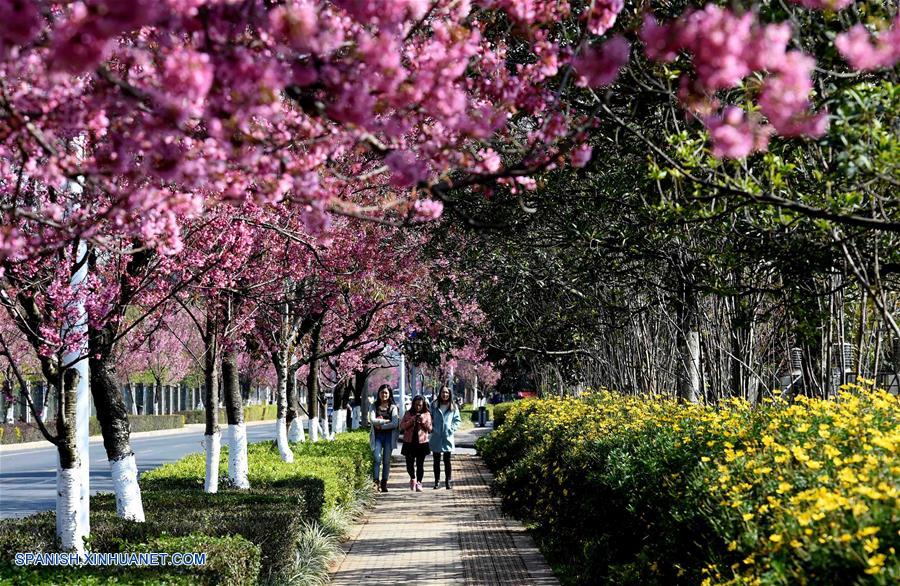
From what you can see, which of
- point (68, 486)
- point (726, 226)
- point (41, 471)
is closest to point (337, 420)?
point (41, 471)

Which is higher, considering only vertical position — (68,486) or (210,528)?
(68,486)

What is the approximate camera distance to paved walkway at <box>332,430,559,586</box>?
391 inches

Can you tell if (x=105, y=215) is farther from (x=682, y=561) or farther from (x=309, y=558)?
(x=309, y=558)

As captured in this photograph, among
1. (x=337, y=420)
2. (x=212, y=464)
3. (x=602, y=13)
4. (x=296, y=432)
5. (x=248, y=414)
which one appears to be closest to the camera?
(x=602, y=13)

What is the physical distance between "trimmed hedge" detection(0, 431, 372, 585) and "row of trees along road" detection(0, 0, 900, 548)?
1.67ft

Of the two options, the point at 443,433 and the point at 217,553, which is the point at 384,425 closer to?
the point at 443,433

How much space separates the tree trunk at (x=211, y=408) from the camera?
11.5 m

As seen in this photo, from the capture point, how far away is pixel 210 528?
24.7 feet

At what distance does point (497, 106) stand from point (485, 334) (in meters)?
20.5

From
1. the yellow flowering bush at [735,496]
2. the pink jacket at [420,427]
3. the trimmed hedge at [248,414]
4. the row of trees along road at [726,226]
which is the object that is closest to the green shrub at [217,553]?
the yellow flowering bush at [735,496]

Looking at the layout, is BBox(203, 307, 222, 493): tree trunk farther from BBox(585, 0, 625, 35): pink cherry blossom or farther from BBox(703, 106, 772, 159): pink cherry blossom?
BBox(703, 106, 772, 159): pink cherry blossom

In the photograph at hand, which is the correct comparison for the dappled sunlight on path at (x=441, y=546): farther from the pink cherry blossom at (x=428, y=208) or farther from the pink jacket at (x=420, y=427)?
the pink cherry blossom at (x=428, y=208)

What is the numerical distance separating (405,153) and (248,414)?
67.7 m

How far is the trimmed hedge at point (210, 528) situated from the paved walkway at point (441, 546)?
2.25ft
